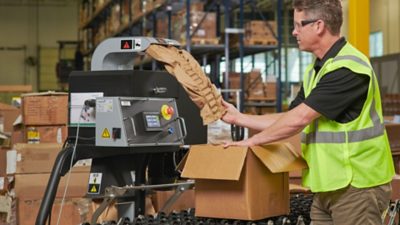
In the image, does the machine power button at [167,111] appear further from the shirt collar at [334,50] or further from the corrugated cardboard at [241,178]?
the shirt collar at [334,50]

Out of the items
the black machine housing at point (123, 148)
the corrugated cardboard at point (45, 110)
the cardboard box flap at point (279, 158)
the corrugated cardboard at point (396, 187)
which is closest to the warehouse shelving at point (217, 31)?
the corrugated cardboard at point (45, 110)

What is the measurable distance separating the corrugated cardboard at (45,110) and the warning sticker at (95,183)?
10.6 ft

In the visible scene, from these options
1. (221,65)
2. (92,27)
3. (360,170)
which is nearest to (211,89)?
(360,170)

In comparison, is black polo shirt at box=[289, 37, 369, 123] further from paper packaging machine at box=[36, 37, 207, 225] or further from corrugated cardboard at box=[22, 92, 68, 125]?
corrugated cardboard at box=[22, 92, 68, 125]

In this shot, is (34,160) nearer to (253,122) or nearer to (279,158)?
(253,122)

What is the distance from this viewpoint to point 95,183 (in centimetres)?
365

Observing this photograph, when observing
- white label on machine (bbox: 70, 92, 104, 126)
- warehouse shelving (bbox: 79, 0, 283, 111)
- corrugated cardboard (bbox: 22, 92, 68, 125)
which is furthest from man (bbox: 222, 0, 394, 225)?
warehouse shelving (bbox: 79, 0, 283, 111)

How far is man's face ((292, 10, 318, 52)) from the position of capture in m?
2.98

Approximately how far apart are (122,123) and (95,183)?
482 millimetres

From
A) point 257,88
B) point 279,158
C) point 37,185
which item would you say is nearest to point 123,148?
point 279,158

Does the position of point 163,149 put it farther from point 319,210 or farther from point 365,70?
point 365,70

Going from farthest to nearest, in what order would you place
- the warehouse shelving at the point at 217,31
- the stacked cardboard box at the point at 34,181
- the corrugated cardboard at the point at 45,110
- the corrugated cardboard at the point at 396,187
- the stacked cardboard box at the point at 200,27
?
the warehouse shelving at the point at 217,31 < the stacked cardboard box at the point at 200,27 < the corrugated cardboard at the point at 45,110 < the stacked cardboard box at the point at 34,181 < the corrugated cardboard at the point at 396,187

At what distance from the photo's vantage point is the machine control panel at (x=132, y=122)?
3.36 metres

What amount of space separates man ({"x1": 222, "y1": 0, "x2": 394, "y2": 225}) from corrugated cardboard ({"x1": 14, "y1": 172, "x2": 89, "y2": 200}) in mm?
3060
